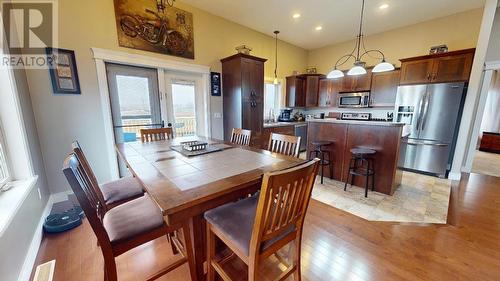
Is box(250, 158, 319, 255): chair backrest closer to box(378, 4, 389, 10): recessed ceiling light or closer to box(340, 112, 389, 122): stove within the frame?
box(378, 4, 389, 10): recessed ceiling light

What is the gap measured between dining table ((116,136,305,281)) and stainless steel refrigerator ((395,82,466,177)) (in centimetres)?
307

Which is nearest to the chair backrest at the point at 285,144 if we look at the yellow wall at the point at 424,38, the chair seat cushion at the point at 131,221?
the chair seat cushion at the point at 131,221

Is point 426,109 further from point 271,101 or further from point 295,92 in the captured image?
point 271,101

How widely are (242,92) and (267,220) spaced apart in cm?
300

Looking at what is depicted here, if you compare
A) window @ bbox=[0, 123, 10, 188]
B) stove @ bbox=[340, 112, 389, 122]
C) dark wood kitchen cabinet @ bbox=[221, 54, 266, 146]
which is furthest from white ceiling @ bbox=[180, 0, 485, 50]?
window @ bbox=[0, 123, 10, 188]

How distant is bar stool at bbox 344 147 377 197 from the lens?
2.74 meters

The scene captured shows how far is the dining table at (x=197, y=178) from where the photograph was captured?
95 centimetres

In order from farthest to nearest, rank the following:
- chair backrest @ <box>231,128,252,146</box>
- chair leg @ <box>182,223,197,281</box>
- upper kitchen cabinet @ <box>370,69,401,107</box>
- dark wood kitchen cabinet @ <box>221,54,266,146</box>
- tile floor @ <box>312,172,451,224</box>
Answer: upper kitchen cabinet @ <box>370,69,401,107</box>
dark wood kitchen cabinet @ <box>221,54,266,146</box>
chair backrest @ <box>231,128,252,146</box>
tile floor @ <box>312,172,451,224</box>
chair leg @ <box>182,223,197,281</box>

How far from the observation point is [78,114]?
2.50 metres

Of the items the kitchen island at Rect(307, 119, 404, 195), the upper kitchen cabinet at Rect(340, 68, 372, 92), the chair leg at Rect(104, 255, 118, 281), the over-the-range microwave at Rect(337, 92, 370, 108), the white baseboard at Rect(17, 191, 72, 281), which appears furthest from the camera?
the over-the-range microwave at Rect(337, 92, 370, 108)

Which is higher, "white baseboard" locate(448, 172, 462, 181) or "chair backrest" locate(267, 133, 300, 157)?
"chair backrest" locate(267, 133, 300, 157)

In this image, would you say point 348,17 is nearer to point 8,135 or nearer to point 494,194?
point 494,194

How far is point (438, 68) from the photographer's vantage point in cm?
341

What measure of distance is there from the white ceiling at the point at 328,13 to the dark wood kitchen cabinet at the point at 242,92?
2.79 feet
